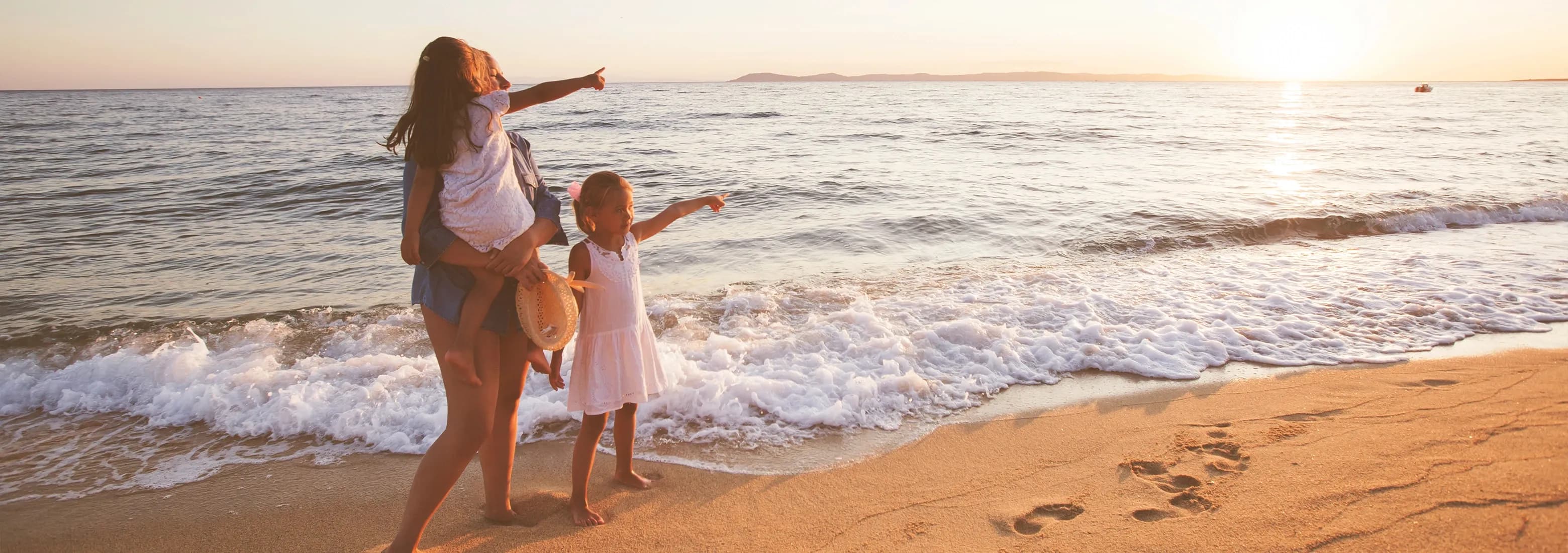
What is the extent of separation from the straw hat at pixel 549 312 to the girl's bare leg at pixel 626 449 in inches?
27.6

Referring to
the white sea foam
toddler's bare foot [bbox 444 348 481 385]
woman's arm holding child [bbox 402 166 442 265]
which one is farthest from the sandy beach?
woman's arm holding child [bbox 402 166 442 265]

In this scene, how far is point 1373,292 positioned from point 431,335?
7.27m

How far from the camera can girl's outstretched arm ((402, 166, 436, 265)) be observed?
2.41 metres

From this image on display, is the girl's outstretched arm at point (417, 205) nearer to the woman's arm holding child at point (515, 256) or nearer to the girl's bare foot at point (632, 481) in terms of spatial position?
the woman's arm holding child at point (515, 256)

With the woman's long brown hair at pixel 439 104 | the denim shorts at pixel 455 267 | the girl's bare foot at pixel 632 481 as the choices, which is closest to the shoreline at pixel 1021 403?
the girl's bare foot at pixel 632 481

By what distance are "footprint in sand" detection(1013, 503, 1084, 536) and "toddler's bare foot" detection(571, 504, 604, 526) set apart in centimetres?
160

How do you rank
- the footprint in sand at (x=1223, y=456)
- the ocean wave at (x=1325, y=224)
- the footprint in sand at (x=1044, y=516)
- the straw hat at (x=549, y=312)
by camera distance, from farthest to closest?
the ocean wave at (x=1325, y=224), the footprint in sand at (x=1223, y=456), the footprint in sand at (x=1044, y=516), the straw hat at (x=549, y=312)

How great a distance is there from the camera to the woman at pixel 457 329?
250 centimetres

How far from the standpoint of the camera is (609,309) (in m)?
2.97

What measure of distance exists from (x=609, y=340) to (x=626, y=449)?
0.68 metres

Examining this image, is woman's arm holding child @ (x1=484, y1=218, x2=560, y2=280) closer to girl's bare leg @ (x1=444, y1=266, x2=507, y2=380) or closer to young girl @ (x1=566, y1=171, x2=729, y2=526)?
girl's bare leg @ (x1=444, y1=266, x2=507, y2=380)

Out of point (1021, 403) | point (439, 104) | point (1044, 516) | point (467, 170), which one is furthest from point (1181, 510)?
point (439, 104)

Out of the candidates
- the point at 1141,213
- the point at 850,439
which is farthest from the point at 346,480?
the point at 1141,213

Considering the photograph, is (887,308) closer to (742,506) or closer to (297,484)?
(742,506)
